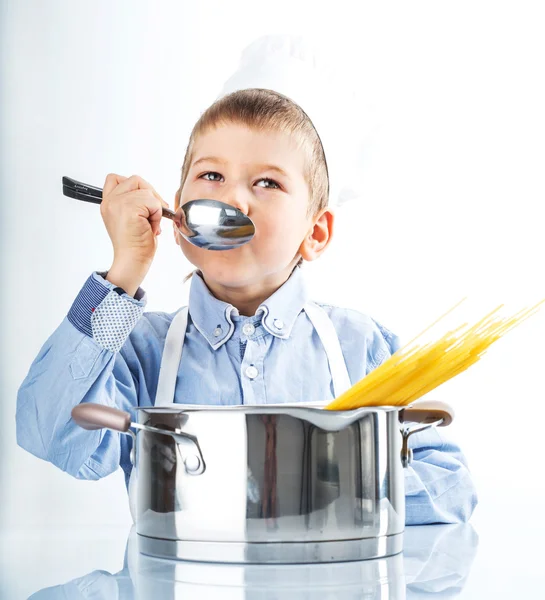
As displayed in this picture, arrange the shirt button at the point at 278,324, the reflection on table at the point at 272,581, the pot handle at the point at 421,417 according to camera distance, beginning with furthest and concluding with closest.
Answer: the shirt button at the point at 278,324 < the pot handle at the point at 421,417 < the reflection on table at the point at 272,581

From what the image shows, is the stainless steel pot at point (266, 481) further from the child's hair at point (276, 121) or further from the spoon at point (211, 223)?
the child's hair at point (276, 121)

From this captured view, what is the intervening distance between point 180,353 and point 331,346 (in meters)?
0.17

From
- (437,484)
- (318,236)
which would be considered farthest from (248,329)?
(437,484)

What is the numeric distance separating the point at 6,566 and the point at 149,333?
15.4 inches

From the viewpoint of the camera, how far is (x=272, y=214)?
2.78 feet

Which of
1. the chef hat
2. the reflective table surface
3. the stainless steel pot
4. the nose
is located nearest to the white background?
the chef hat

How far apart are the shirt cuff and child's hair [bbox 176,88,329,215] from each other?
0.74 ft

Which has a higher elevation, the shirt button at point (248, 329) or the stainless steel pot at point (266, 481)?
the shirt button at point (248, 329)

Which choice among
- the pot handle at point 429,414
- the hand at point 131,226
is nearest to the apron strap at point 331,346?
the hand at point 131,226

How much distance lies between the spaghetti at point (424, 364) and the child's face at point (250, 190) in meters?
0.38

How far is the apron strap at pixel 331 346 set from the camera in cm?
91

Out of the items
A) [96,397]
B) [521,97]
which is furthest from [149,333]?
[521,97]

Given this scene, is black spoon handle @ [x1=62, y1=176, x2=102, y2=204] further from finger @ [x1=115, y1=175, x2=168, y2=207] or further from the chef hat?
the chef hat

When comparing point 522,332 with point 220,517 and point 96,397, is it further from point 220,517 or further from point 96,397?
point 220,517
